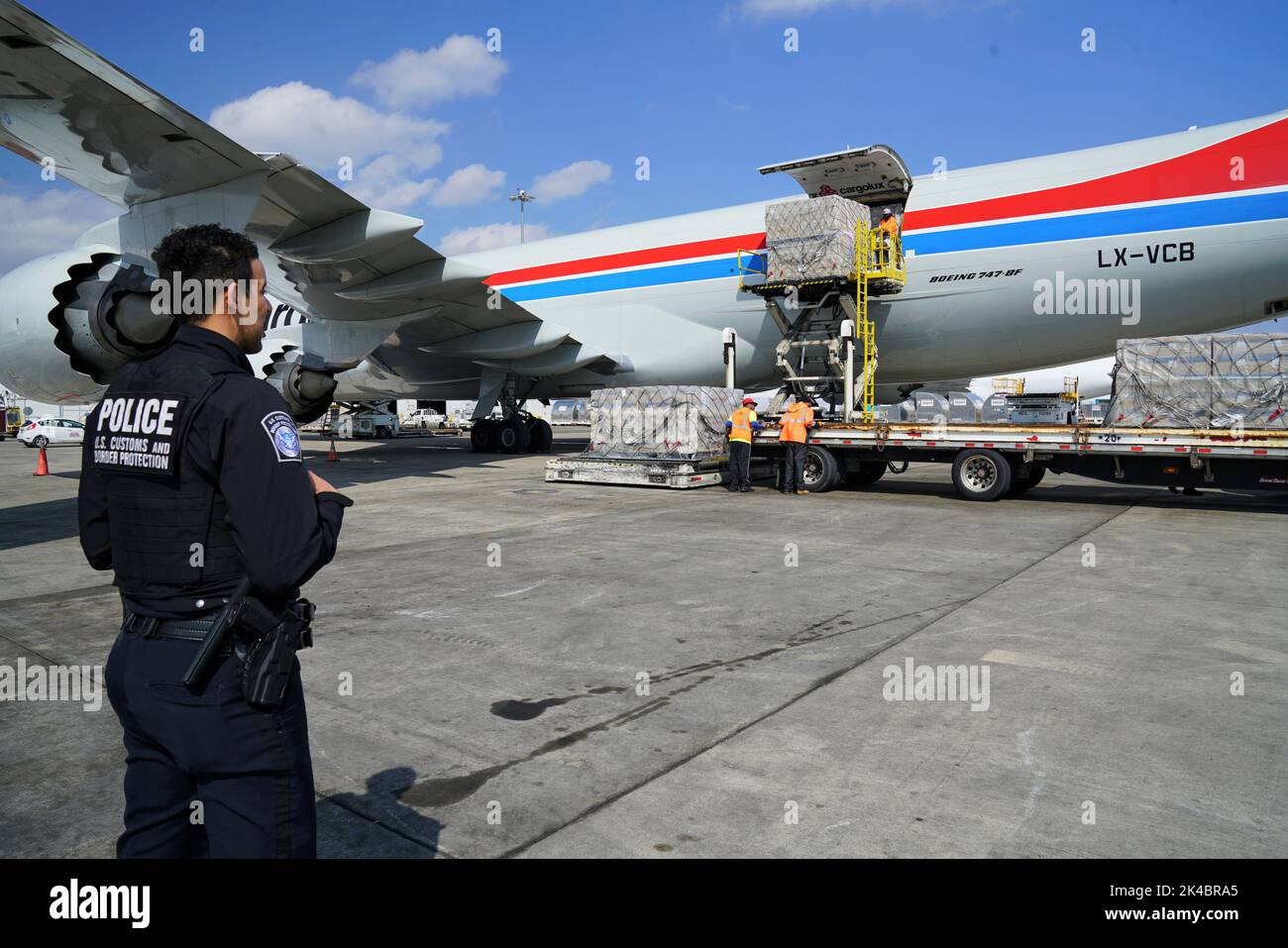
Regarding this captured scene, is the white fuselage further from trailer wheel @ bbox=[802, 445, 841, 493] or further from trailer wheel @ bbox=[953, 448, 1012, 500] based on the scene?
trailer wheel @ bbox=[802, 445, 841, 493]

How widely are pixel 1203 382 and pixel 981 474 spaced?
311cm

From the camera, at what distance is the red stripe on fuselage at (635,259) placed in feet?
56.6

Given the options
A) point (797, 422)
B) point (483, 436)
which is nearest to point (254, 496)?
point (797, 422)

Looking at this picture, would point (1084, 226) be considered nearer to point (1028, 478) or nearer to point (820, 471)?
point (1028, 478)

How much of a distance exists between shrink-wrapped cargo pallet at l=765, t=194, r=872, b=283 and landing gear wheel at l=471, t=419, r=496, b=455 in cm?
1024

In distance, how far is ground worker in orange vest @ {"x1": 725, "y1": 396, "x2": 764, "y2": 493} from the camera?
541 inches

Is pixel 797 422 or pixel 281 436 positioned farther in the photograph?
pixel 797 422

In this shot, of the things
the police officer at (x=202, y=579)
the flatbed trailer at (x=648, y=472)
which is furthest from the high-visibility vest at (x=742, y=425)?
the police officer at (x=202, y=579)

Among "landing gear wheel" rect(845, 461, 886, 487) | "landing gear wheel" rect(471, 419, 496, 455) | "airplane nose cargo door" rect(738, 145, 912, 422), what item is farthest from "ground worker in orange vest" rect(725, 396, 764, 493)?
"landing gear wheel" rect(471, 419, 496, 455)

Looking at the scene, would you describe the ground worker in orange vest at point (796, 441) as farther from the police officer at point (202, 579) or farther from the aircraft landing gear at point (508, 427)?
the police officer at point (202, 579)

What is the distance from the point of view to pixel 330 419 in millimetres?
37250

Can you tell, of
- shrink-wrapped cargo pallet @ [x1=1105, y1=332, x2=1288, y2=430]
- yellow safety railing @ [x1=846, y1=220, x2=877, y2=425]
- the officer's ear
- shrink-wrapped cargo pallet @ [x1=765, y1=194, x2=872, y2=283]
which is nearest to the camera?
the officer's ear

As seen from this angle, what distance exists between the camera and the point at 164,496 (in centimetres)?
197

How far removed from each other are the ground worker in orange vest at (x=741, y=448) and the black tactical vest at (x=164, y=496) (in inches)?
470
